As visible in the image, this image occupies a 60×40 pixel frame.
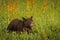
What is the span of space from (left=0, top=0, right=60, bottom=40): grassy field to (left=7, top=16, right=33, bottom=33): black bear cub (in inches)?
8.0

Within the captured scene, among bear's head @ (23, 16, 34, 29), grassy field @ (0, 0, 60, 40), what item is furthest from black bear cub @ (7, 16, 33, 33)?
grassy field @ (0, 0, 60, 40)

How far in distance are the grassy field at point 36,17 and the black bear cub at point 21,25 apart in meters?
0.20

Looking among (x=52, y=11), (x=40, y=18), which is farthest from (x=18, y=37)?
(x=52, y=11)

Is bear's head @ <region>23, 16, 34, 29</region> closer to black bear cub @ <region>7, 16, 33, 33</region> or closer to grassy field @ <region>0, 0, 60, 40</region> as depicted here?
black bear cub @ <region>7, 16, 33, 33</region>

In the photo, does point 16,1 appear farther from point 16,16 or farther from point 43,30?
point 43,30

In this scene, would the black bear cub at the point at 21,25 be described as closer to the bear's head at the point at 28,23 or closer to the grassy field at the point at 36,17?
the bear's head at the point at 28,23

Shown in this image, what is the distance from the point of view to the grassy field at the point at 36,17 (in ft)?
30.3

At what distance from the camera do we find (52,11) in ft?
40.5

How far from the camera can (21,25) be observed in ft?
32.9

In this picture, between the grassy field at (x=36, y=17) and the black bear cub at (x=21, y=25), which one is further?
the black bear cub at (x=21, y=25)

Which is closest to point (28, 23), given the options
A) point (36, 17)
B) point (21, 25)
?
point (21, 25)

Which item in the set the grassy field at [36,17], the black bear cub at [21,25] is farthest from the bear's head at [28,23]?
the grassy field at [36,17]

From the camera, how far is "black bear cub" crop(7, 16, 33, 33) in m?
9.87

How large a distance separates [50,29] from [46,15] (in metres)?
1.62
